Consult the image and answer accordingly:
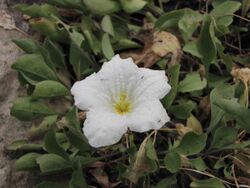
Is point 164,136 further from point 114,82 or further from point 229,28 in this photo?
point 229,28

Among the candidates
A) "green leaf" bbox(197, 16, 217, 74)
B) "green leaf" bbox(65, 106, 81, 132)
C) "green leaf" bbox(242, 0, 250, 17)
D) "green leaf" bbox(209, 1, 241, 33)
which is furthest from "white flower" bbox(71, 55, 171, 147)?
"green leaf" bbox(242, 0, 250, 17)

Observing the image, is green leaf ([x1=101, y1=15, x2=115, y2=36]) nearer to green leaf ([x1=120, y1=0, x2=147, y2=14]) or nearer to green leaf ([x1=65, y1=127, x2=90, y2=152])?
green leaf ([x1=120, y1=0, x2=147, y2=14])

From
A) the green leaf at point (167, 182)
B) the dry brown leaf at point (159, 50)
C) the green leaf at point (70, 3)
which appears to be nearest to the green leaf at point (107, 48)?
the dry brown leaf at point (159, 50)

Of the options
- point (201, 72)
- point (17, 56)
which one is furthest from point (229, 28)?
point (17, 56)

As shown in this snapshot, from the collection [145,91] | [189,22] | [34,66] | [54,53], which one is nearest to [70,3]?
[54,53]

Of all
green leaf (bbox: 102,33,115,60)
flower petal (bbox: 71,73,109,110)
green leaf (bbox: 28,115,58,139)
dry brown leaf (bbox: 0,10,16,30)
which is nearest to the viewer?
flower petal (bbox: 71,73,109,110)

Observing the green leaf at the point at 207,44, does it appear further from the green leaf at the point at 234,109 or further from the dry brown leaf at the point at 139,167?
the dry brown leaf at the point at 139,167

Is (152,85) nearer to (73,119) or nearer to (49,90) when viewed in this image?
(73,119)
